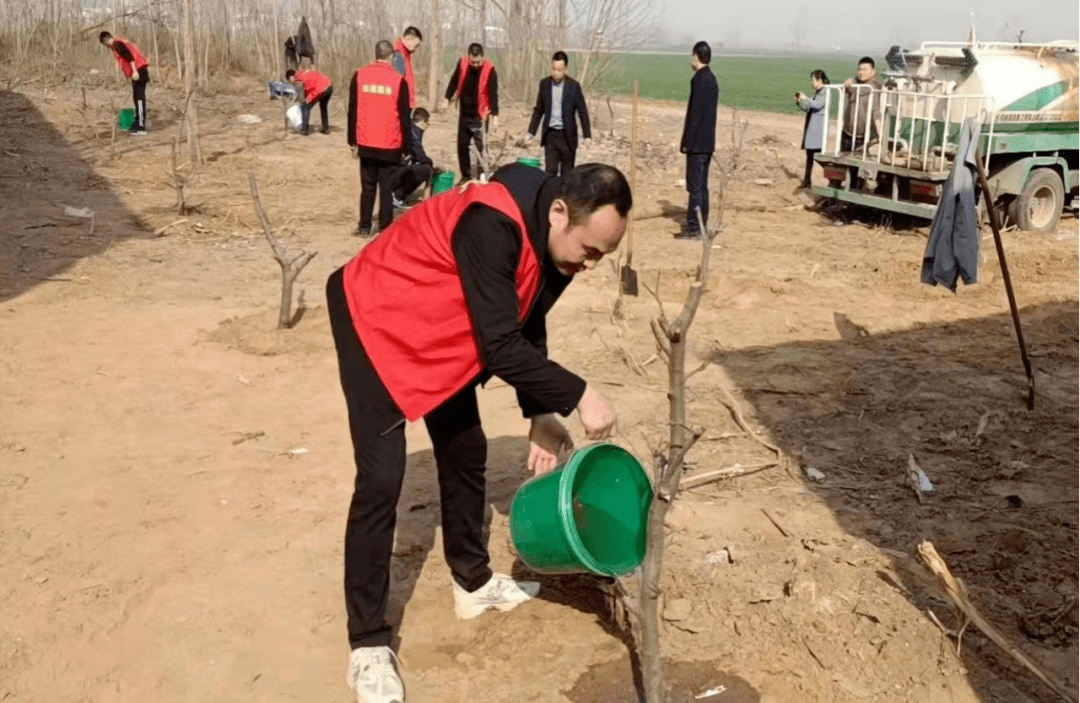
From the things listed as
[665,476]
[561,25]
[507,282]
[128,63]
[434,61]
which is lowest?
[665,476]

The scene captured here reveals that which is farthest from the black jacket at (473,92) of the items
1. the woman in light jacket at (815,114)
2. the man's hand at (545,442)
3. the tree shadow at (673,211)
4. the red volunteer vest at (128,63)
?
the man's hand at (545,442)

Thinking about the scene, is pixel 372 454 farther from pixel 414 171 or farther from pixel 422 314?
pixel 414 171

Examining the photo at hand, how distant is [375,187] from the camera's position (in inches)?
382

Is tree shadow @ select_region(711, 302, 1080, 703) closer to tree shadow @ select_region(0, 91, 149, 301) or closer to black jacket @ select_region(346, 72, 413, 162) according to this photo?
black jacket @ select_region(346, 72, 413, 162)

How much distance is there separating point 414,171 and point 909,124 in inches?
190

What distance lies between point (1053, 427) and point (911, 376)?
0.96 m

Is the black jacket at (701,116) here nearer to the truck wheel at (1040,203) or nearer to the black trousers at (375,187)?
the black trousers at (375,187)

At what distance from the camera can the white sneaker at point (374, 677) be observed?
10.4 ft

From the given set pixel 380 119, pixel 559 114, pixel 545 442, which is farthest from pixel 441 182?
pixel 545 442

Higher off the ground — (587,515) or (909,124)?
(909,124)

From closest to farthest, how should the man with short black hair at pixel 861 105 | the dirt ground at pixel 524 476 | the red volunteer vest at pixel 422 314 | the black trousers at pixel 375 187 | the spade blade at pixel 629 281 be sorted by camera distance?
the red volunteer vest at pixel 422 314, the dirt ground at pixel 524 476, the spade blade at pixel 629 281, the black trousers at pixel 375 187, the man with short black hair at pixel 861 105

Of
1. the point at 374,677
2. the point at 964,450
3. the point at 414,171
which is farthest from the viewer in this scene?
the point at 414,171

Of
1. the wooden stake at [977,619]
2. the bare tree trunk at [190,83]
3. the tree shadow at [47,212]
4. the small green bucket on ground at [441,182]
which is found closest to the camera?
the wooden stake at [977,619]

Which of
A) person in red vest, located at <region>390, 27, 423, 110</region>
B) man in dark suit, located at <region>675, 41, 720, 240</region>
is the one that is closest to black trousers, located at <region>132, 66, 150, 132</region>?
person in red vest, located at <region>390, 27, 423, 110</region>
